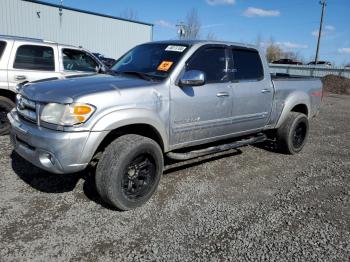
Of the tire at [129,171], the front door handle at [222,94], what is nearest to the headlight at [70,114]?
the tire at [129,171]

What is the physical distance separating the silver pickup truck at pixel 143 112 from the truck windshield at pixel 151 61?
0.02 meters

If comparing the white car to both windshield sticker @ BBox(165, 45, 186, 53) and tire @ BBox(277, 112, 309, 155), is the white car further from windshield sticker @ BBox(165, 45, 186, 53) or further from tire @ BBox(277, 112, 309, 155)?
tire @ BBox(277, 112, 309, 155)

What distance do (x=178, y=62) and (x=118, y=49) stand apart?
2663 cm

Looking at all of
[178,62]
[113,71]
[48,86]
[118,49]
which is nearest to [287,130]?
[178,62]

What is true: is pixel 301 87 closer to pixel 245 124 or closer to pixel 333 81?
pixel 245 124

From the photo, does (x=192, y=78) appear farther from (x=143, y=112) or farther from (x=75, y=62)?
(x=75, y=62)

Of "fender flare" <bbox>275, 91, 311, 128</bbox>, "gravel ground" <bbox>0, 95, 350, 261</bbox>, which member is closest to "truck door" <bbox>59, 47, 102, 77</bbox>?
"gravel ground" <bbox>0, 95, 350, 261</bbox>

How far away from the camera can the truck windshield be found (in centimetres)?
425

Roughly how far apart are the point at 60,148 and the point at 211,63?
239cm

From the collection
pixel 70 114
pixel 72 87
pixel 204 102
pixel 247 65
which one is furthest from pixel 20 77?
pixel 247 65

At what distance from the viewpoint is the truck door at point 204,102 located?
4.17m

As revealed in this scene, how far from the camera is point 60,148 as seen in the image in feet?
10.7

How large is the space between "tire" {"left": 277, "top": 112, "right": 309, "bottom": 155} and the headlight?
12.8 ft

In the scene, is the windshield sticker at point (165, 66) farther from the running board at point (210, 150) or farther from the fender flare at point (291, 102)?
the fender flare at point (291, 102)
